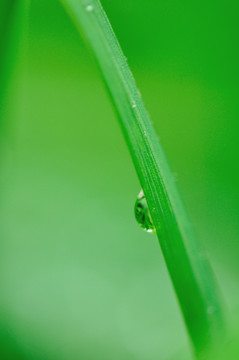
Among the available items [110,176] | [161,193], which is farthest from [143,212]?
[110,176]

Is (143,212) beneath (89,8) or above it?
beneath

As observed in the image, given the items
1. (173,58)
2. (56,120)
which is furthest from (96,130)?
(173,58)

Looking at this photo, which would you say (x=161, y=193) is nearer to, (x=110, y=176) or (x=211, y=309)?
(x=211, y=309)

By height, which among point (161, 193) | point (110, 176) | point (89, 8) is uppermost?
point (89, 8)

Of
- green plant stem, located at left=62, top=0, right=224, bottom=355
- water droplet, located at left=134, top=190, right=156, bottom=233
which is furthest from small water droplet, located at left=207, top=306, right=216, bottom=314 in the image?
water droplet, located at left=134, top=190, right=156, bottom=233

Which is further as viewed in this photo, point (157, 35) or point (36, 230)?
point (157, 35)

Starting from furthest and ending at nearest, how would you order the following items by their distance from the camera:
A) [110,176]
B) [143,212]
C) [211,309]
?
[110,176] → [143,212] → [211,309]

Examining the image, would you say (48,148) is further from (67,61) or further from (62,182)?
(67,61)
